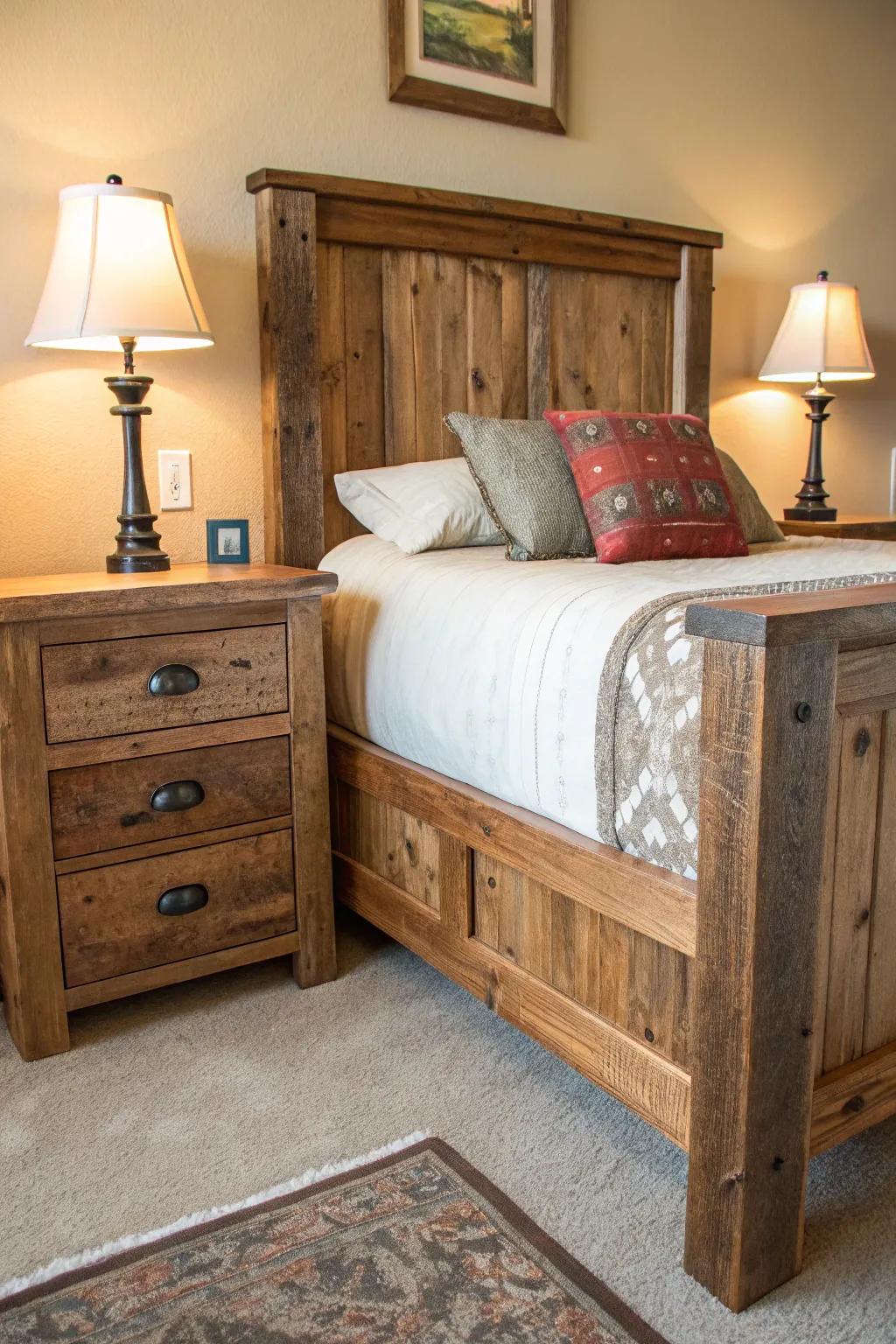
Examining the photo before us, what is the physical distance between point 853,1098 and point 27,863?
124 cm

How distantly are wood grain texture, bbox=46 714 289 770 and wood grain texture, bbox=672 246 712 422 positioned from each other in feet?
5.40

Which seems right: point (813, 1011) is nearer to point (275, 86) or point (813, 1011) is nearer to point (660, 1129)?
point (660, 1129)

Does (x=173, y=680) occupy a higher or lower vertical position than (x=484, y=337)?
lower

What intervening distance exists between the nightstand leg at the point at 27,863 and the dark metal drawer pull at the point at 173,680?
18cm

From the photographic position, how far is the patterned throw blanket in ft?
4.35

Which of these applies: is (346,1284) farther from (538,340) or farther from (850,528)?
(850,528)

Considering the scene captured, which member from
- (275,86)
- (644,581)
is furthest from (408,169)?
(644,581)

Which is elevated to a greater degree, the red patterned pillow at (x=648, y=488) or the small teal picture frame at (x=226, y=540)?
the red patterned pillow at (x=648, y=488)

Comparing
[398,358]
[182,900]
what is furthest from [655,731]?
[398,358]

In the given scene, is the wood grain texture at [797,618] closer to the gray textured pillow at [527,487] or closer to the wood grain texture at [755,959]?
the wood grain texture at [755,959]

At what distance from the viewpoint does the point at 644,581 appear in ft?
5.43

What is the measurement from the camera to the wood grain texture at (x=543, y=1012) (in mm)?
1392

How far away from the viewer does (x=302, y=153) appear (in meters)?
2.40

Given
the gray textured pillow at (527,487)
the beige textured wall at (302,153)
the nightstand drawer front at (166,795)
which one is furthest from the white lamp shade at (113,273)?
the nightstand drawer front at (166,795)
